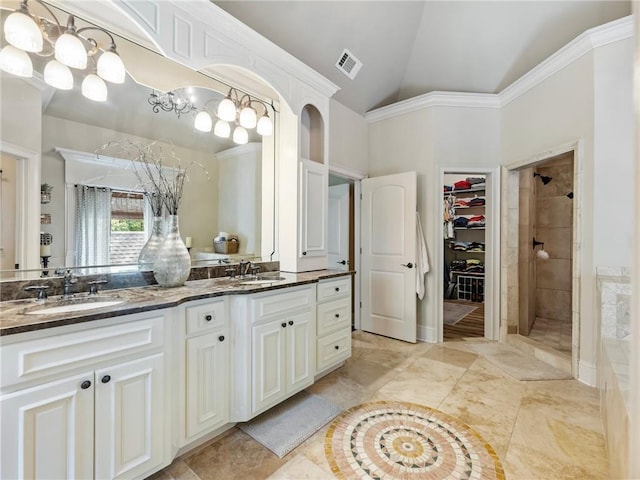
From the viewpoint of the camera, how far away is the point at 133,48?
75.9 inches

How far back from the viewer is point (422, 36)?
331 cm

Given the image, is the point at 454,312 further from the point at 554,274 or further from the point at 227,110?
the point at 227,110

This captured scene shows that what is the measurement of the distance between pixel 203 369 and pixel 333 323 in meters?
1.17

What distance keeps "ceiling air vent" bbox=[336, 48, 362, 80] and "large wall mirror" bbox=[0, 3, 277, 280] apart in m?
0.91

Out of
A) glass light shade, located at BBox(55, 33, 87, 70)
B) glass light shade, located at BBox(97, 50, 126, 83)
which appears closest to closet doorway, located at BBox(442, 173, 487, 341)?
glass light shade, located at BBox(97, 50, 126, 83)

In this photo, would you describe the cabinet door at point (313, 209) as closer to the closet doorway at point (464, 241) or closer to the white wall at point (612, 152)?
the white wall at point (612, 152)

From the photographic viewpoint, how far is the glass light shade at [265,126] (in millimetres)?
2627

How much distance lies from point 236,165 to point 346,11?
5.47 ft

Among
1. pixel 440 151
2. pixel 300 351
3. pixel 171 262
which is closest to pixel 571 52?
pixel 440 151

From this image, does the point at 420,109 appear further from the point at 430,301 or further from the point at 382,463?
the point at 382,463

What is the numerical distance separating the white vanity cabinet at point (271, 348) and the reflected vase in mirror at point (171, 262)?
40 centimetres

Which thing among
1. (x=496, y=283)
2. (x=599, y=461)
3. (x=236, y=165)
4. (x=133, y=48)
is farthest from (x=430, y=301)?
(x=133, y=48)

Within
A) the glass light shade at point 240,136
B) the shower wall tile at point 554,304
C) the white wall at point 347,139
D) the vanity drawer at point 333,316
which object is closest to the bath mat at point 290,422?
the vanity drawer at point 333,316

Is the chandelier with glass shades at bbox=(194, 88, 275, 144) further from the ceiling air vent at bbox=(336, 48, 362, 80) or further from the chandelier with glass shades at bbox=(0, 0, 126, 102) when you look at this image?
the ceiling air vent at bbox=(336, 48, 362, 80)
